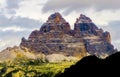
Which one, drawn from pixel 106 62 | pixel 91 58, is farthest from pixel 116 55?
pixel 91 58

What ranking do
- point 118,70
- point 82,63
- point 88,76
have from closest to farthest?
point 118,70 → point 88,76 → point 82,63

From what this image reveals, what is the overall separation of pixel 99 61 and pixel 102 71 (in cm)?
1077

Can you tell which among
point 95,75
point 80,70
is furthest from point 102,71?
point 80,70

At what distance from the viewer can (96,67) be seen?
14088 centimetres

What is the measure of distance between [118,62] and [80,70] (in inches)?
674

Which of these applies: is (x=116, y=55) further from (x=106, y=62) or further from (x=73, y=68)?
(x=73, y=68)

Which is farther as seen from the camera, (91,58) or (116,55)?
(91,58)

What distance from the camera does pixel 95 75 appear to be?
13588 cm

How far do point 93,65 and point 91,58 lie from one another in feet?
27.2

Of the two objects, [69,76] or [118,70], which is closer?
[118,70]

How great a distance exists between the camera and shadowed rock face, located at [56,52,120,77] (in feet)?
436

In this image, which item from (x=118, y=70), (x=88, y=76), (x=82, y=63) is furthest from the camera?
(x=82, y=63)

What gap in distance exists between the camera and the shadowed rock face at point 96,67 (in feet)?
436

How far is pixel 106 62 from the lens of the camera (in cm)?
13900
